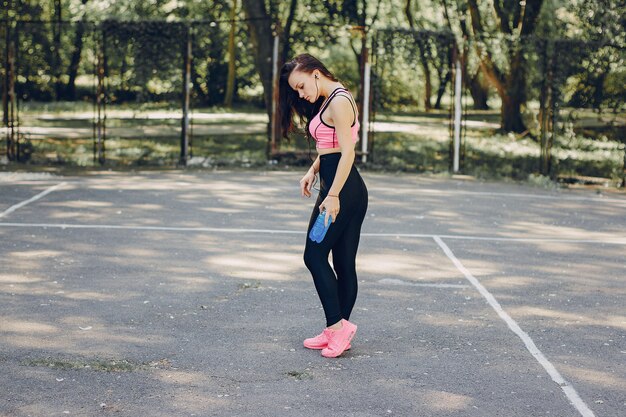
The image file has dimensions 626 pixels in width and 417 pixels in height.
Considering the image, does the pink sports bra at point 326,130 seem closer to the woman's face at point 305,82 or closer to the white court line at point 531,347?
the woman's face at point 305,82

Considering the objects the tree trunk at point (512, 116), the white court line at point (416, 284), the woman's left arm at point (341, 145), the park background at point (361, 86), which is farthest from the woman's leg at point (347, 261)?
the tree trunk at point (512, 116)

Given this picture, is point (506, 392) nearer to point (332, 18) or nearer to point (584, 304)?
point (584, 304)

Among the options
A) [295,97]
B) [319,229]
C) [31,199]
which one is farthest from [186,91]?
[319,229]

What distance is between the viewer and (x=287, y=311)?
27.6 feet

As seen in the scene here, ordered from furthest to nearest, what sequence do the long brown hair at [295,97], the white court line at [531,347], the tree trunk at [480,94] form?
the tree trunk at [480,94], the long brown hair at [295,97], the white court line at [531,347]

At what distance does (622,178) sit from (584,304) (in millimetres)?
11456

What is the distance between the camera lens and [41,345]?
7.12 metres

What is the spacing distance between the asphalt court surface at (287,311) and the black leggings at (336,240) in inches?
18.0

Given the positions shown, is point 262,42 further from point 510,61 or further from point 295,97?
point 295,97

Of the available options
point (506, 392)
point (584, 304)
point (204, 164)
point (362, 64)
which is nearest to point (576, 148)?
point (362, 64)

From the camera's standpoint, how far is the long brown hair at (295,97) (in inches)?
269

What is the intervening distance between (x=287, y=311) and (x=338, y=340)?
Result: 4.78ft

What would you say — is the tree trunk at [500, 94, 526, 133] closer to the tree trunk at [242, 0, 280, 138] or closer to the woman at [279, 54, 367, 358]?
the tree trunk at [242, 0, 280, 138]

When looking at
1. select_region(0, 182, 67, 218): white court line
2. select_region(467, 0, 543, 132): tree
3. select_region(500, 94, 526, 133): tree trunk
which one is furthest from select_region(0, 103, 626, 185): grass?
select_region(0, 182, 67, 218): white court line
